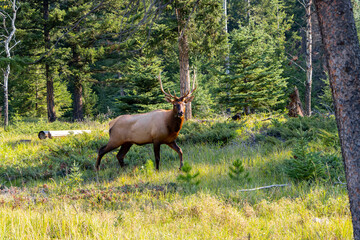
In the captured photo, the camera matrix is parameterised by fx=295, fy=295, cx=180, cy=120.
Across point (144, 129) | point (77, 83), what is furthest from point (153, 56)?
point (144, 129)

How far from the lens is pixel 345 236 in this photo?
118 inches

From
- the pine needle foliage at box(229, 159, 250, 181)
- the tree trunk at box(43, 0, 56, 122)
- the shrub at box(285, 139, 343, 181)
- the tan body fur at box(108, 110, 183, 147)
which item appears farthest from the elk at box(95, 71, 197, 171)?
the tree trunk at box(43, 0, 56, 122)

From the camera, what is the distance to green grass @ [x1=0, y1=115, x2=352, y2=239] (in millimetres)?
3346

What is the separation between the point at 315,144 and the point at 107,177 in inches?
203

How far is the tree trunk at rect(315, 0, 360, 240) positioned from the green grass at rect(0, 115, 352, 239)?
106 centimetres

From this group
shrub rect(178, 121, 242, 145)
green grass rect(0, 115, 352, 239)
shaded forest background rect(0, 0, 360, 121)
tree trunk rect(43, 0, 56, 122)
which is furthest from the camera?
tree trunk rect(43, 0, 56, 122)

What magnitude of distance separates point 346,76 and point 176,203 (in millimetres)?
2875

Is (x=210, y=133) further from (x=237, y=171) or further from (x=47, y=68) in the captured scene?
(x=47, y=68)

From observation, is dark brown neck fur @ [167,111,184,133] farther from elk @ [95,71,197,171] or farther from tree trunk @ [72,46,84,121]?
tree trunk @ [72,46,84,121]

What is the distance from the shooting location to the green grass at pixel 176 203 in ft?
11.0

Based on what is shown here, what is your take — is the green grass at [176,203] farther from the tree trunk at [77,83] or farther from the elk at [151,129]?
the tree trunk at [77,83]

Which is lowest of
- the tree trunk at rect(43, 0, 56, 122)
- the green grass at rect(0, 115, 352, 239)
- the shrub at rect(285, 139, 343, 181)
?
the green grass at rect(0, 115, 352, 239)

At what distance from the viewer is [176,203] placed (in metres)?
4.30

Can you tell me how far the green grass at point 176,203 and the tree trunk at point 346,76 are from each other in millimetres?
1062
